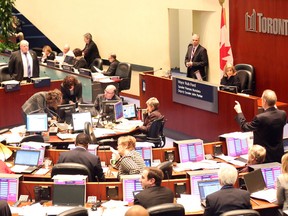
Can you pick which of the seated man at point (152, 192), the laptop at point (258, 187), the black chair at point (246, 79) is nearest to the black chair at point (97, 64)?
the black chair at point (246, 79)

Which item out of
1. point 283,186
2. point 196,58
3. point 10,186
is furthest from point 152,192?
point 196,58

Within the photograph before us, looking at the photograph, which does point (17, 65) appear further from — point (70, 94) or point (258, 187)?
point (258, 187)

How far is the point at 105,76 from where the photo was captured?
15406 millimetres

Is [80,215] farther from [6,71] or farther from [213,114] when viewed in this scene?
[6,71]

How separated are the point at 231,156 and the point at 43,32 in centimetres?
1173

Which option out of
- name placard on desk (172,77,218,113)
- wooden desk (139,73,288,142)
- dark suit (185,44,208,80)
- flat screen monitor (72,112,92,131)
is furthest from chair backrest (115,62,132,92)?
flat screen monitor (72,112,92,131)

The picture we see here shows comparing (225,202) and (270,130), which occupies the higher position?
Answer: (270,130)

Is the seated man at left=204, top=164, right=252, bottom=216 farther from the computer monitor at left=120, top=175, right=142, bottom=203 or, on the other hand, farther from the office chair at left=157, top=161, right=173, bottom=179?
the office chair at left=157, top=161, right=173, bottom=179

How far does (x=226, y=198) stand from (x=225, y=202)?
1.8 inches

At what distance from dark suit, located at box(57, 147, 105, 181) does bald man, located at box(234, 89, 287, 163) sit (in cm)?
205

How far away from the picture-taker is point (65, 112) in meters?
11.5

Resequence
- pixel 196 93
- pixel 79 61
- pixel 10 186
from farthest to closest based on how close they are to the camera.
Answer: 1. pixel 79 61
2. pixel 196 93
3. pixel 10 186

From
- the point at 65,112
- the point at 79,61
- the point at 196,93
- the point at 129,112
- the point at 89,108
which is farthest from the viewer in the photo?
the point at 79,61

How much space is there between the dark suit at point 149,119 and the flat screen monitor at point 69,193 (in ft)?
11.7
